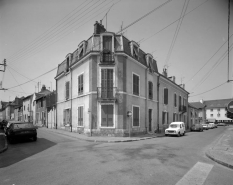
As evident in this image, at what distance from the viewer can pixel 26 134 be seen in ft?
37.9

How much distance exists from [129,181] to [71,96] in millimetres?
16242

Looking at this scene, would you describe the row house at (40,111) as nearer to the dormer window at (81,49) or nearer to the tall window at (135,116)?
the dormer window at (81,49)

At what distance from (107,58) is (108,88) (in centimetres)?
295

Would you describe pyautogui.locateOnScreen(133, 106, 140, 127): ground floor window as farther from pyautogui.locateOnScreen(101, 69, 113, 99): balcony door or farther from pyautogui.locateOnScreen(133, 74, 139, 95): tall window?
pyautogui.locateOnScreen(101, 69, 113, 99): balcony door

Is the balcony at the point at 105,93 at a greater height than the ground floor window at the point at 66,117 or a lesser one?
greater

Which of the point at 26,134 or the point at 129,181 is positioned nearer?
the point at 129,181

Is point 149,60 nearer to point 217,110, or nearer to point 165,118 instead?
point 165,118

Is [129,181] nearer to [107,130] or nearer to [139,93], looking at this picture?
[107,130]

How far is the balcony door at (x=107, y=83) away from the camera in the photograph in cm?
1555

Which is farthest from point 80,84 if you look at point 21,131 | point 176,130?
point 176,130

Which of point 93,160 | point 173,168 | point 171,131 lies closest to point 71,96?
point 171,131

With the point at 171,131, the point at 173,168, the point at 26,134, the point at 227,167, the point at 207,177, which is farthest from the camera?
the point at 171,131

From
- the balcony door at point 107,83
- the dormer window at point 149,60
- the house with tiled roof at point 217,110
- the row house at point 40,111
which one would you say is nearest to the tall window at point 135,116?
the balcony door at point 107,83

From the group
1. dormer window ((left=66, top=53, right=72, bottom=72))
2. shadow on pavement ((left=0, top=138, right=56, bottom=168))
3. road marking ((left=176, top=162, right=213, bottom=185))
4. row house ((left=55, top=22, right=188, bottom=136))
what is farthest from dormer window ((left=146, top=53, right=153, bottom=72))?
road marking ((left=176, top=162, right=213, bottom=185))
